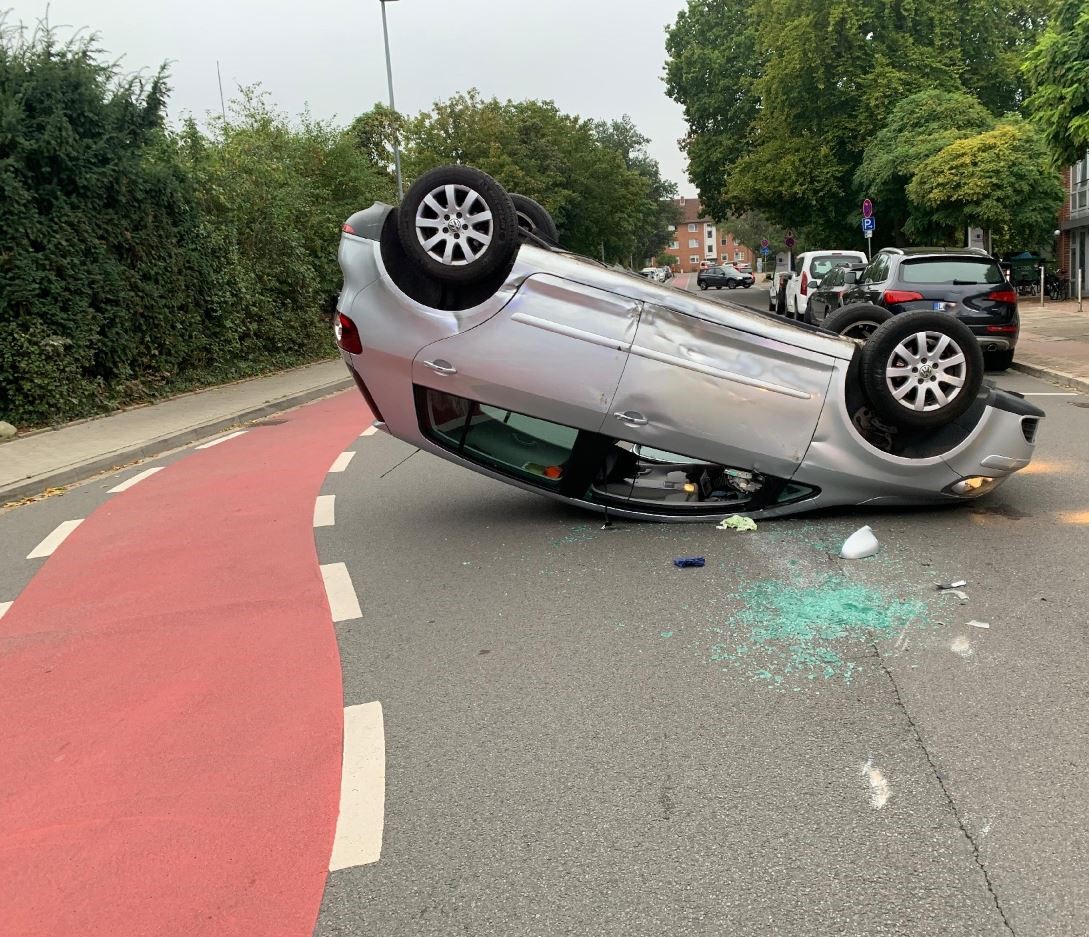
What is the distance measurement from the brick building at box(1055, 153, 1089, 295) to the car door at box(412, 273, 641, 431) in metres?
30.0

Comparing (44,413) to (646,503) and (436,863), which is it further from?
(436,863)

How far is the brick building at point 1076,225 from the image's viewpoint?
105ft

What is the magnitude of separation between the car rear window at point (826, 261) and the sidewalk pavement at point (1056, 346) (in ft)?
14.1

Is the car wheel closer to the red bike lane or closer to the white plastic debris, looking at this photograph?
the white plastic debris

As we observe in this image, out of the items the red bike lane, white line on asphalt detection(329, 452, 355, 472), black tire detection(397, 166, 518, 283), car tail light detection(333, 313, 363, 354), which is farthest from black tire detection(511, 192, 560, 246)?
white line on asphalt detection(329, 452, 355, 472)

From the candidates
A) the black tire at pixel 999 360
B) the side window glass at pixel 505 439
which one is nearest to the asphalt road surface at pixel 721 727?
the side window glass at pixel 505 439

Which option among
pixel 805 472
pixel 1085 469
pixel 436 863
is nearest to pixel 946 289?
pixel 1085 469

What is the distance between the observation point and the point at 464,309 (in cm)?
603

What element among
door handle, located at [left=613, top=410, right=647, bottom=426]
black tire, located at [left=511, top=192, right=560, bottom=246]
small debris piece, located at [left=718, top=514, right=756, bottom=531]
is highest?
black tire, located at [left=511, top=192, right=560, bottom=246]

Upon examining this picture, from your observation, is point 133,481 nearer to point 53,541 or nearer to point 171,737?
point 53,541

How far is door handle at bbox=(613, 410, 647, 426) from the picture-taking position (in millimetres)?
6035

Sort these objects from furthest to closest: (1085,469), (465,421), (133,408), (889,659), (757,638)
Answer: (133,408)
(1085,469)
(465,421)
(757,638)
(889,659)

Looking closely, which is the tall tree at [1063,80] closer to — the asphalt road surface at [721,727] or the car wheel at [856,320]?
the car wheel at [856,320]

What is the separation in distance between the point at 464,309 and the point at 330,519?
2270mm
